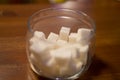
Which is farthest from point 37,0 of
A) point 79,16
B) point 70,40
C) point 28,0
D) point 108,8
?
point 70,40

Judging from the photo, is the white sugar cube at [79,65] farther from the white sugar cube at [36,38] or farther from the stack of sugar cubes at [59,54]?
the white sugar cube at [36,38]

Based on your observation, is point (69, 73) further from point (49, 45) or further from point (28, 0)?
point (28, 0)

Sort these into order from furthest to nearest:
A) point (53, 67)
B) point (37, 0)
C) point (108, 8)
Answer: point (37, 0)
point (108, 8)
point (53, 67)

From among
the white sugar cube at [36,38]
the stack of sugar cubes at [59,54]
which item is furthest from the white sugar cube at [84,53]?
the white sugar cube at [36,38]

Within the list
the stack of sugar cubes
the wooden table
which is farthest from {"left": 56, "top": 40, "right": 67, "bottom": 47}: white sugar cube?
the wooden table

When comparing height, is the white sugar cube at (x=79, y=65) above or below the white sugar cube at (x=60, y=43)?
A: below

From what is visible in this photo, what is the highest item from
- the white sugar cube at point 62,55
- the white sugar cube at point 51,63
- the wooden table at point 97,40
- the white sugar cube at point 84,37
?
the white sugar cube at point 84,37

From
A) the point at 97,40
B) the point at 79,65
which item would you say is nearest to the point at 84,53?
the point at 79,65
